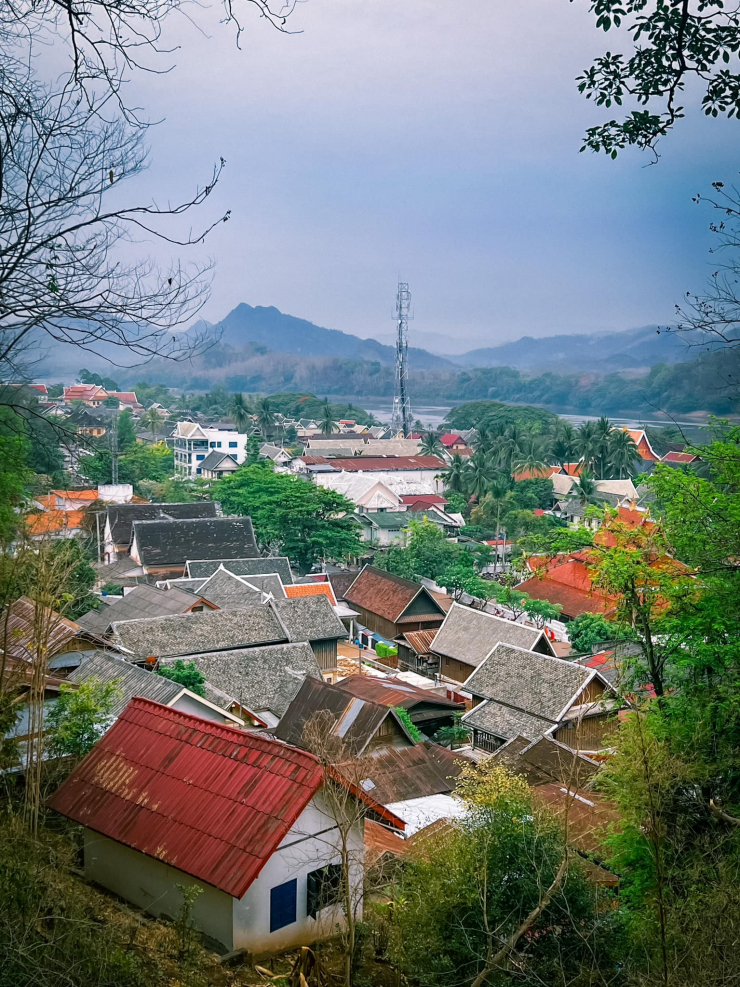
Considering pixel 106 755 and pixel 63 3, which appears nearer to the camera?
pixel 63 3

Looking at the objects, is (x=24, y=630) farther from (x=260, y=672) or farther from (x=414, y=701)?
(x=414, y=701)

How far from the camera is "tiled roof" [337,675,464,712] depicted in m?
16.1

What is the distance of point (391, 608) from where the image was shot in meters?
24.6

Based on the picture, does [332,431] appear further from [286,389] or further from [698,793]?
[286,389]

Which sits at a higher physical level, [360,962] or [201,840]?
[201,840]

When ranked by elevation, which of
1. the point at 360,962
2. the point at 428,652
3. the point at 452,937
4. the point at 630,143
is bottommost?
the point at 428,652

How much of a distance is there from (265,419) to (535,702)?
55.8m

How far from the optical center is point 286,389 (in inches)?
7032

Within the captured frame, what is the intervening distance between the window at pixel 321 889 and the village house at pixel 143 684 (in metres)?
6.02

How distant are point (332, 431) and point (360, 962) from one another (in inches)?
2776

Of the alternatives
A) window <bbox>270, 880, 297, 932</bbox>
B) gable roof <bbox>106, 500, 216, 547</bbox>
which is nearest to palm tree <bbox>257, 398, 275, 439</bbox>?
gable roof <bbox>106, 500, 216, 547</bbox>

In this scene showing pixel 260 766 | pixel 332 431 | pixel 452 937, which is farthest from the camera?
pixel 332 431

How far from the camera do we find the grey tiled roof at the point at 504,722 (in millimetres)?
15984

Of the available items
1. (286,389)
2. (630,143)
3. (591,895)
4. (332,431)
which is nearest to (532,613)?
(591,895)
